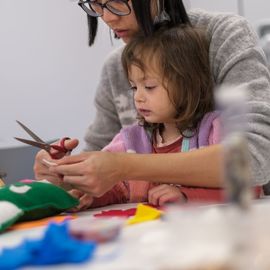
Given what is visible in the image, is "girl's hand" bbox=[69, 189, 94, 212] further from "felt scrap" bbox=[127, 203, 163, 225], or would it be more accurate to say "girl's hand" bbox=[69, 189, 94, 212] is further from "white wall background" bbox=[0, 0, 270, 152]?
"white wall background" bbox=[0, 0, 270, 152]

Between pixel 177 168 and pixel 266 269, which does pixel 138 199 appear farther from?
pixel 266 269

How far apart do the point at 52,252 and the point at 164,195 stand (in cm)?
53

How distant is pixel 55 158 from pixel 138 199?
201 mm

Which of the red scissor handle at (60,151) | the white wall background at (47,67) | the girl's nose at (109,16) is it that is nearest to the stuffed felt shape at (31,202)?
the red scissor handle at (60,151)

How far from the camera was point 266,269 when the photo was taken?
39 cm

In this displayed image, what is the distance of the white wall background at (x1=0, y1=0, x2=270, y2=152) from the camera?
2.39m

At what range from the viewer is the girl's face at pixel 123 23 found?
1.17 meters

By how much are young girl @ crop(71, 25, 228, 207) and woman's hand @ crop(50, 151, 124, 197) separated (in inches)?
5.5

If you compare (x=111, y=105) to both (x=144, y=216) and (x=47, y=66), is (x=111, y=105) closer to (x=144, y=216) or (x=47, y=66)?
(x=144, y=216)

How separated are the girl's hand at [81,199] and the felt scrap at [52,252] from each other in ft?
1.70

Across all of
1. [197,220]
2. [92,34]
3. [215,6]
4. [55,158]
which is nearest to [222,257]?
[197,220]

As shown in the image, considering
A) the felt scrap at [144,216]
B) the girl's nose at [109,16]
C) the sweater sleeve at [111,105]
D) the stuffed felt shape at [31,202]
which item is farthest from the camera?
the sweater sleeve at [111,105]

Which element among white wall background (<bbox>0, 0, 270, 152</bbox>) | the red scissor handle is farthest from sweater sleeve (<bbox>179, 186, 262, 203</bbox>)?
white wall background (<bbox>0, 0, 270, 152</bbox>)

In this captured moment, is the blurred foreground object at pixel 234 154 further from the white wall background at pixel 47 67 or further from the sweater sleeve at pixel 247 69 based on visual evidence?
the white wall background at pixel 47 67
